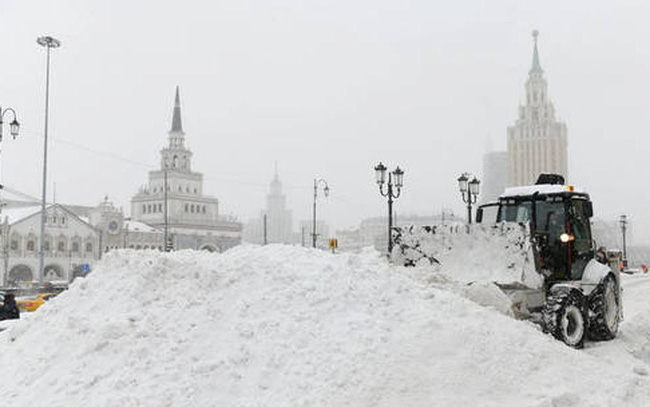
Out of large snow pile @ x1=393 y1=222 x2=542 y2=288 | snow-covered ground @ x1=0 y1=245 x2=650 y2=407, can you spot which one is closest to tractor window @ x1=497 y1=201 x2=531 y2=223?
large snow pile @ x1=393 y1=222 x2=542 y2=288

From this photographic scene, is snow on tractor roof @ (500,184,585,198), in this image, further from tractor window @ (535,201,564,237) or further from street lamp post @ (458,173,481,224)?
street lamp post @ (458,173,481,224)

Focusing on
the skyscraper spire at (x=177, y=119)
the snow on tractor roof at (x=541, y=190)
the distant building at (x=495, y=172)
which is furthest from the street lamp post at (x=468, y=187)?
the distant building at (x=495, y=172)

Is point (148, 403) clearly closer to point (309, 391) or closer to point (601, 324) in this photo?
point (309, 391)

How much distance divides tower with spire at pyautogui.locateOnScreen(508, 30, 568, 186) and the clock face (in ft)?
294

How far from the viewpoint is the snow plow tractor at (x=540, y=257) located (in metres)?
10.5

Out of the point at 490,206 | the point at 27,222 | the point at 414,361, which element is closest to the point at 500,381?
the point at 414,361

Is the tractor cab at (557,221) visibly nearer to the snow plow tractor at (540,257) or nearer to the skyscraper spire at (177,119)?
the snow plow tractor at (540,257)

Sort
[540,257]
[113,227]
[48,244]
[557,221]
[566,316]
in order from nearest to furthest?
[566,316] < [540,257] < [557,221] < [48,244] < [113,227]

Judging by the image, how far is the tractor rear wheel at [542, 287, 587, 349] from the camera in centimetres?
996

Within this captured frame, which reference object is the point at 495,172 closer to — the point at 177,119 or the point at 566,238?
the point at 177,119

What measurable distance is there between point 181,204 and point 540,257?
118687 millimetres

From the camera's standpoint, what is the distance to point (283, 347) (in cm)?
740

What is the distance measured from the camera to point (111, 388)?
6.96 m

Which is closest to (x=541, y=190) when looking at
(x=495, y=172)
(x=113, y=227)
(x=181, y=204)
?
(x=113, y=227)
